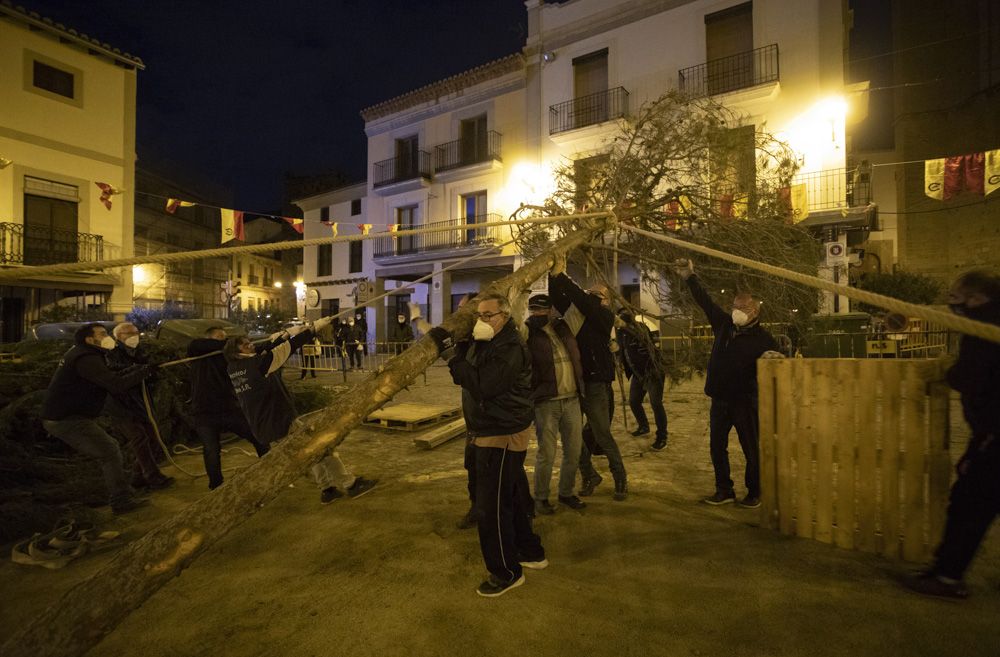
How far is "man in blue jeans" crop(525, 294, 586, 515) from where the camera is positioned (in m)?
3.74

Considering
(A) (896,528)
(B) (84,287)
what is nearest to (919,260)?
(A) (896,528)

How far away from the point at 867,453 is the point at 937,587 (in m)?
0.75

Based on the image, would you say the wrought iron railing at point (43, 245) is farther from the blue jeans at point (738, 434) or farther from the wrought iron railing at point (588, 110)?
the blue jeans at point (738, 434)

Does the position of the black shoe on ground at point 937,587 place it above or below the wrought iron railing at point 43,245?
below

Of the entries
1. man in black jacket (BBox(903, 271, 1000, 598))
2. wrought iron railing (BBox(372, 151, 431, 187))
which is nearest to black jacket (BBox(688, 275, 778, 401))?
man in black jacket (BBox(903, 271, 1000, 598))

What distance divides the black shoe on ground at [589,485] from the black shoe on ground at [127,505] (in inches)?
159

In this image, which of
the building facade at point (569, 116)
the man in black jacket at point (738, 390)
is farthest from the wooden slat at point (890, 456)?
the building facade at point (569, 116)

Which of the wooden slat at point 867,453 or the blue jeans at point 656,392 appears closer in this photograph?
the wooden slat at point 867,453

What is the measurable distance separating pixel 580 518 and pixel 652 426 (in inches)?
135

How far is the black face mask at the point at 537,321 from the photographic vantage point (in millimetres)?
3861

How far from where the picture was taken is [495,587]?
8.69 feet

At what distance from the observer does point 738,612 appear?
7.90 ft

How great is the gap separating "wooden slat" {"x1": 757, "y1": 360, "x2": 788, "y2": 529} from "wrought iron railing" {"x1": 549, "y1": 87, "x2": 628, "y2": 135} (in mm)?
13264

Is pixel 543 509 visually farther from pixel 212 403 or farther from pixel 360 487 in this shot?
pixel 212 403
